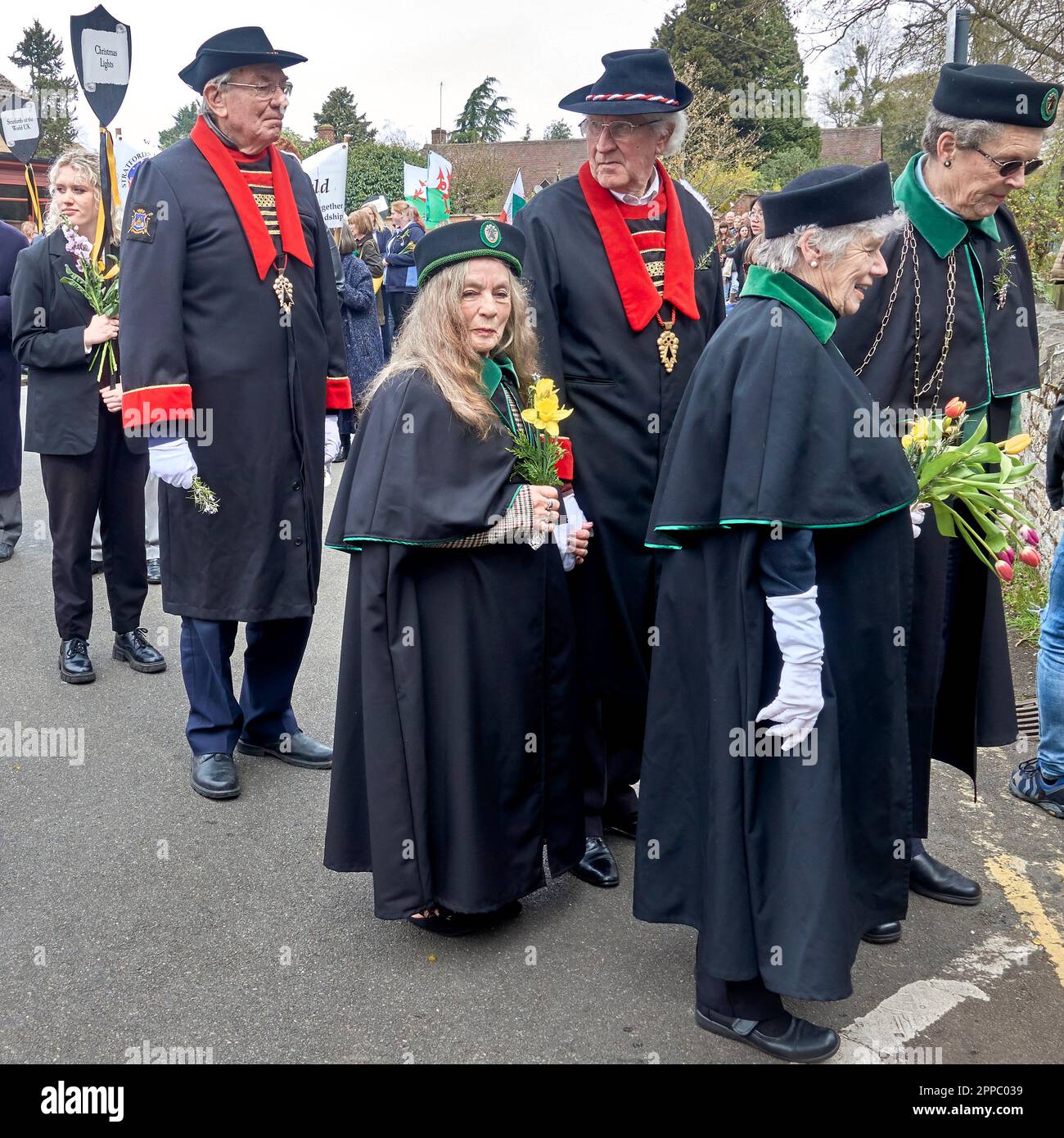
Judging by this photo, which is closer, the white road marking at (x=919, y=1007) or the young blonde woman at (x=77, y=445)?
the white road marking at (x=919, y=1007)

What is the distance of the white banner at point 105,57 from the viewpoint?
6.50 metres

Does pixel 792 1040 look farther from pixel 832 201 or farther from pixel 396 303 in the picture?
pixel 396 303

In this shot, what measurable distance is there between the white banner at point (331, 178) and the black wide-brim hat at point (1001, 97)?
895 cm

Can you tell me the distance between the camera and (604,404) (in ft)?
13.2

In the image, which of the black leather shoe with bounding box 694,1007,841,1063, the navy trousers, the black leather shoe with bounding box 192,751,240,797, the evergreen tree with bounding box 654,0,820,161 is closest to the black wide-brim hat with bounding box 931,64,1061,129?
the black leather shoe with bounding box 694,1007,841,1063

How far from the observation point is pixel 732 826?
3.00m

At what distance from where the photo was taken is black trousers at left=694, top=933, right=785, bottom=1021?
315 cm

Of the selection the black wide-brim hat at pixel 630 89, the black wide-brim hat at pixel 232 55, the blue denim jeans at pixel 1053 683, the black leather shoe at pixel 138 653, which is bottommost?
the black leather shoe at pixel 138 653

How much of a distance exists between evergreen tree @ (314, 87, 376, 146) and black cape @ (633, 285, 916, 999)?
62373mm

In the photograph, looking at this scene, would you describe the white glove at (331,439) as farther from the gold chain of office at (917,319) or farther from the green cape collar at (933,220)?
the green cape collar at (933,220)

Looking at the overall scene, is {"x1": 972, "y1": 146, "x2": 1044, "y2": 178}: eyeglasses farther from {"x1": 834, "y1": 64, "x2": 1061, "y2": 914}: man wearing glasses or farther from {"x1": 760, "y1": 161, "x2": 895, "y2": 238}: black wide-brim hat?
{"x1": 760, "y1": 161, "x2": 895, "y2": 238}: black wide-brim hat

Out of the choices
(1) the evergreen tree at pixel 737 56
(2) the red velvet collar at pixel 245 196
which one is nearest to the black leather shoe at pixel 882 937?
(2) the red velvet collar at pixel 245 196

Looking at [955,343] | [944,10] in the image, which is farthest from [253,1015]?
[944,10]
